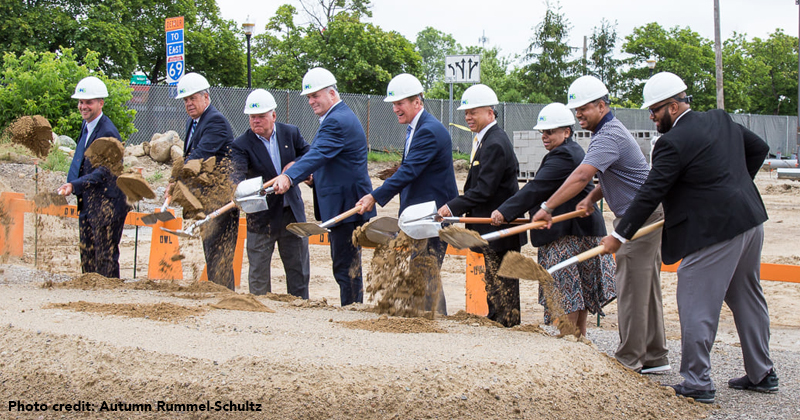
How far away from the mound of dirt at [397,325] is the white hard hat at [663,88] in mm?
1949

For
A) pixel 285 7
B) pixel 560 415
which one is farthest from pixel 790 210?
pixel 285 7

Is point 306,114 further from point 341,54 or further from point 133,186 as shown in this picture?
point 133,186

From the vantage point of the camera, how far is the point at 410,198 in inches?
235

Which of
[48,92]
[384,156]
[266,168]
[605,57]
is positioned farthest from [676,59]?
[266,168]

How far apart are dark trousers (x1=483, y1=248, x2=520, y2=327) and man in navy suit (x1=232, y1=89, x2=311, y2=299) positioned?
6.14 ft

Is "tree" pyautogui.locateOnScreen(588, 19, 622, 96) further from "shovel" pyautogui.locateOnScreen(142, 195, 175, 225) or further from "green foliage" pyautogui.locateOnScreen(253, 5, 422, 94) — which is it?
"shovel" pyautogui.locateOnScreen(142, 195, 175, 225)

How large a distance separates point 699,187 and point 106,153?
16.9 feet

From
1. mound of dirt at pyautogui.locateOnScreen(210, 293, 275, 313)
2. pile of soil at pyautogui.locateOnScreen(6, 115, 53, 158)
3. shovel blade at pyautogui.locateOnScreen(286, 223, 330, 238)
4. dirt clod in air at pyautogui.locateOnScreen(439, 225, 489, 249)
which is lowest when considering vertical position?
mound of dirt at pyautogui.locateOnScreen(210, 293, 275, 313)

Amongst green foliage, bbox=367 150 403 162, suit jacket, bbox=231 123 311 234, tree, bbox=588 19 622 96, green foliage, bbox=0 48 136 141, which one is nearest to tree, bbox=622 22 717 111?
tree, bbox=588 19 622 96

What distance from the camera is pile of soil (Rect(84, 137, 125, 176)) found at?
6.80 metres

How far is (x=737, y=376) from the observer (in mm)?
4973

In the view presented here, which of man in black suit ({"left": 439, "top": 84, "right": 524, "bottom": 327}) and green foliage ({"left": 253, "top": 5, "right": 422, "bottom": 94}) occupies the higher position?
green foliage ({"left": 253, "top": 5, "right": 422, "bottom": 94})

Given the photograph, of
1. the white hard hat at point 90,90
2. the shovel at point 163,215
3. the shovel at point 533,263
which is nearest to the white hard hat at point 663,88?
the shovel at point 533,263

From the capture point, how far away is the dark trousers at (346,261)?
6.34 metres
